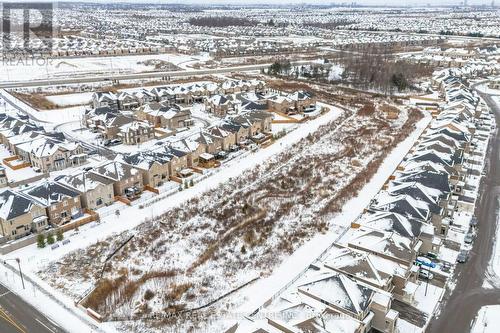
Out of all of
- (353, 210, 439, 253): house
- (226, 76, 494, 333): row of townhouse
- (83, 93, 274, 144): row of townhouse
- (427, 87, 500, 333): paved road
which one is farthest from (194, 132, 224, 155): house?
(427, 87, 500, 333): paved road

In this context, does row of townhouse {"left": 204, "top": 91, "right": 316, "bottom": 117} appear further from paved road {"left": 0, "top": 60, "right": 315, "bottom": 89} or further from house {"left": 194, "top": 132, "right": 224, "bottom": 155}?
paved road {"left": 0, "top": 60, "right": 315, "bottom": 89}

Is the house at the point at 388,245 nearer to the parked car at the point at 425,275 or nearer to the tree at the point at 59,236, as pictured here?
the parked car at the point at 425,275

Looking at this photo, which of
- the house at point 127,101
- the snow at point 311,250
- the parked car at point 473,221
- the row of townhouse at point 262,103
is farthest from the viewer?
the house at point 127,101

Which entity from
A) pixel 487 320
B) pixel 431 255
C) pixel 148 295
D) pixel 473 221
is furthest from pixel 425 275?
pixel 148 295

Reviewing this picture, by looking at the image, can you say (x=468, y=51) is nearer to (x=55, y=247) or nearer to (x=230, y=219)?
(x=230, y=219)

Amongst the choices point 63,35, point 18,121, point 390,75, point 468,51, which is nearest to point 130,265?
point 18,121

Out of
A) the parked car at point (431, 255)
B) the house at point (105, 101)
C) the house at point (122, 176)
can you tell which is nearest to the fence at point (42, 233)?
the house at point (122, 176)
